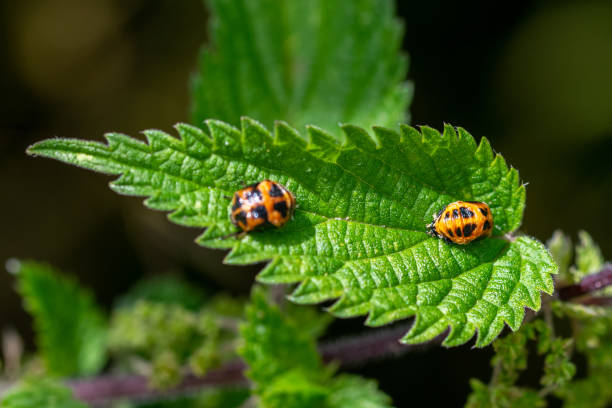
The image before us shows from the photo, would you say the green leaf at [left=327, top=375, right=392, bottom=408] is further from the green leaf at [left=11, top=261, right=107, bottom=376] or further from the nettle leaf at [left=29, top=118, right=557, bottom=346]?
the green leaf at [left=11, top=261, right=107, bottom=376]

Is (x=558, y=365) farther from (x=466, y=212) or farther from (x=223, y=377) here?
(x=223, y=377)

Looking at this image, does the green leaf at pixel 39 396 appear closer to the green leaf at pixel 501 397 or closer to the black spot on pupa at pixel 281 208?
the black spot on pupa at pixel 281 208

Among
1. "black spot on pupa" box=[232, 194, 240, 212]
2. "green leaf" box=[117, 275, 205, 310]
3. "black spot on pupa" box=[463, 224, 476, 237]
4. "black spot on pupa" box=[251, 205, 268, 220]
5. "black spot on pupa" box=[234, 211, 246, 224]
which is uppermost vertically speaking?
"green leaf" box=[117, 275, 205, 310]

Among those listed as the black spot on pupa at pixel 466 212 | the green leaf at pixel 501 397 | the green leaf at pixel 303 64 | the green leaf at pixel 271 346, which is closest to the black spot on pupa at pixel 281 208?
the black spot on pupa at pixel 466 212

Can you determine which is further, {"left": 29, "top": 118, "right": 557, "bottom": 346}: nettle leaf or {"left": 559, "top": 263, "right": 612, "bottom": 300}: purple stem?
{"left": 559, "top": 263, "right": 612, "bottom": 300}: purple stem

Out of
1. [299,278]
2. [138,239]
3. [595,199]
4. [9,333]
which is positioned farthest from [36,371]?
[595,199]

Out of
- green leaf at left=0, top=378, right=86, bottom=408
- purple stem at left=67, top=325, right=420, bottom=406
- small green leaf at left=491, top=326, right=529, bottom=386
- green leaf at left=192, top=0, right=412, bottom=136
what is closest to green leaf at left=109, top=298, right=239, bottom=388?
purple stem at left=67, top=325, right=420, bottom=406

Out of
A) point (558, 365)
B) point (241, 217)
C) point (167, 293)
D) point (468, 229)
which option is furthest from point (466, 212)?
point (167, 293)
